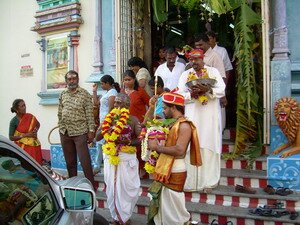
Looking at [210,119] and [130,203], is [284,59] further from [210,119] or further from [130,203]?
[130,203]

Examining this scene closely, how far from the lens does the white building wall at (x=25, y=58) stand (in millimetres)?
8109

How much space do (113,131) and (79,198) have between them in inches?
85.1

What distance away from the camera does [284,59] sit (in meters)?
5.82

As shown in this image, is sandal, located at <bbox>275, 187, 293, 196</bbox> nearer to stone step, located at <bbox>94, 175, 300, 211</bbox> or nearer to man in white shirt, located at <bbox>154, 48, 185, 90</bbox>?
stone step, located at <bbox>94, 175, 300, 211</bbox>

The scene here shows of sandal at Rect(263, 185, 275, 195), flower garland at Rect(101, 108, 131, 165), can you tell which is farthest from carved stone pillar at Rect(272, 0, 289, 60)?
flower garland at Rect(101, 108, 131, 165)

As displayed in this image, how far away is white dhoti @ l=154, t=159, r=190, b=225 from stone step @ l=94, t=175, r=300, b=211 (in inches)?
51.1

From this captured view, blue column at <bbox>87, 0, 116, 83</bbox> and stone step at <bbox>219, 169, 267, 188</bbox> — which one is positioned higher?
blue column at <bbox>87, 0, 116, 83</bbox>

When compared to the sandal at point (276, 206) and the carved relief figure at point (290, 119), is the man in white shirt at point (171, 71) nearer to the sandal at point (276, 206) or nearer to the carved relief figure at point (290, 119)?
the carved relief figure at point (290, 119)

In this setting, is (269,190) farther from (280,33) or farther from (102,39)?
(102,39)

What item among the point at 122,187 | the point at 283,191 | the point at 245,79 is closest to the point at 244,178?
the point at 283,191

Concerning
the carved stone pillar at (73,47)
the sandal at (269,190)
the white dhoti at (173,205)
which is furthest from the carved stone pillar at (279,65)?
the carved stone pillar at (73,47)

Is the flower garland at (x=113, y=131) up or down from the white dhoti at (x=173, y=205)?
up

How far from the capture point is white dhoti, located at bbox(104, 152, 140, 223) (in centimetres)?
480

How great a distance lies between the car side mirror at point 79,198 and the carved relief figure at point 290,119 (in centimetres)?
337
